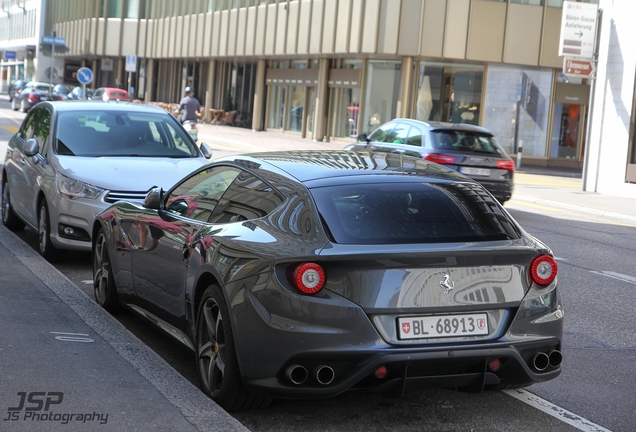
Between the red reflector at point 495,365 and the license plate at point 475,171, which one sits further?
the license plate at point 475,171

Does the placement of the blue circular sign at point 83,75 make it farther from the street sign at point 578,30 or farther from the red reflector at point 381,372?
the red reflector at point 381,372

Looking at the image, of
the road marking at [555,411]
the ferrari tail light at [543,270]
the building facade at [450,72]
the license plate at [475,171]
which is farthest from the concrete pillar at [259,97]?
the ferrari tail light at [543,270]

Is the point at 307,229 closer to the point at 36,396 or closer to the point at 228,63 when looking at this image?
the point at 36,396

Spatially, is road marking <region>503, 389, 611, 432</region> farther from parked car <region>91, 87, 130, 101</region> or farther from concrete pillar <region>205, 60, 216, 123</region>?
concrete pillar <region>205, 60, 216, 123</region>

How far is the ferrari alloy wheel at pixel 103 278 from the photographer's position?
7.23 metres

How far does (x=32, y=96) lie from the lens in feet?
162

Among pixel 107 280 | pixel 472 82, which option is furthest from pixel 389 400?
pixel 472 82

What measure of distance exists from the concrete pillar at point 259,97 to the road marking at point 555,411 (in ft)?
146

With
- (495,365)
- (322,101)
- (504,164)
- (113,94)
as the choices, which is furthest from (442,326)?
(113,94)

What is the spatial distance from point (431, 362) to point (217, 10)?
159 ft

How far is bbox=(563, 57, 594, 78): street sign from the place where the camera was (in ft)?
81.2

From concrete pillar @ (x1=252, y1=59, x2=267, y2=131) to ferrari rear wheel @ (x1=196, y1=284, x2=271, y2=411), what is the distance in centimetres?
4464

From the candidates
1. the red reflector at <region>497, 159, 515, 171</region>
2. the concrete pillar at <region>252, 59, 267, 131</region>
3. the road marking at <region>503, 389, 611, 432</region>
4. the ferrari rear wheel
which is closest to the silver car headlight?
the ferrari rear wheel

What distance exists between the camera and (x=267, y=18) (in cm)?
4497
